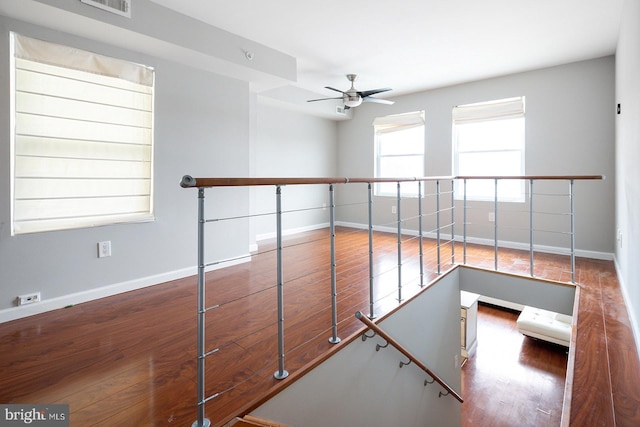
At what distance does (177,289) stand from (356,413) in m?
1.82

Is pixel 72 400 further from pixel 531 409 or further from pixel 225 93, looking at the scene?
pixel 531 409

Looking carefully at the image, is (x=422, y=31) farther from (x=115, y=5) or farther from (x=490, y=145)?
(x=115, y=5)

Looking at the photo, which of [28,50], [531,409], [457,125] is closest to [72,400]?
[28,50]

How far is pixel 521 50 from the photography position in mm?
3574

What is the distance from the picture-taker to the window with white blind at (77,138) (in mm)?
2328

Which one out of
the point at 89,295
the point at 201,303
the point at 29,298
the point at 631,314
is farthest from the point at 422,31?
the point at 29,298

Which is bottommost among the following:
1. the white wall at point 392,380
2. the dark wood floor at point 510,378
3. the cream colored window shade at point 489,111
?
the dark wood floor at point 510,378

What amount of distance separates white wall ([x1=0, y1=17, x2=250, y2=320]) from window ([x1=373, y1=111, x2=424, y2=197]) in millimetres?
2734

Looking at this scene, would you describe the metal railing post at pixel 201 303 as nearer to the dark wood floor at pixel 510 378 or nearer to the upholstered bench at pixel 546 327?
the dark wood floor at pixel 510 378

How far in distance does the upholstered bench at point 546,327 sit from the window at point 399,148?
7.65 feet

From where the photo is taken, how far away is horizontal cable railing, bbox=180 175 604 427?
1432 mm

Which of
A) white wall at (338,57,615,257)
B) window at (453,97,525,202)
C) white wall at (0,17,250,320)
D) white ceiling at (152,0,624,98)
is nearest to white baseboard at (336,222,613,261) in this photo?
white wall at (338,57,615,257)

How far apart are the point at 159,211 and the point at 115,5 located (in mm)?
1615

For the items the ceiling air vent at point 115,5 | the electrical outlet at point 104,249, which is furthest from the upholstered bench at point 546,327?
the ceiling air vent at point 115,5
